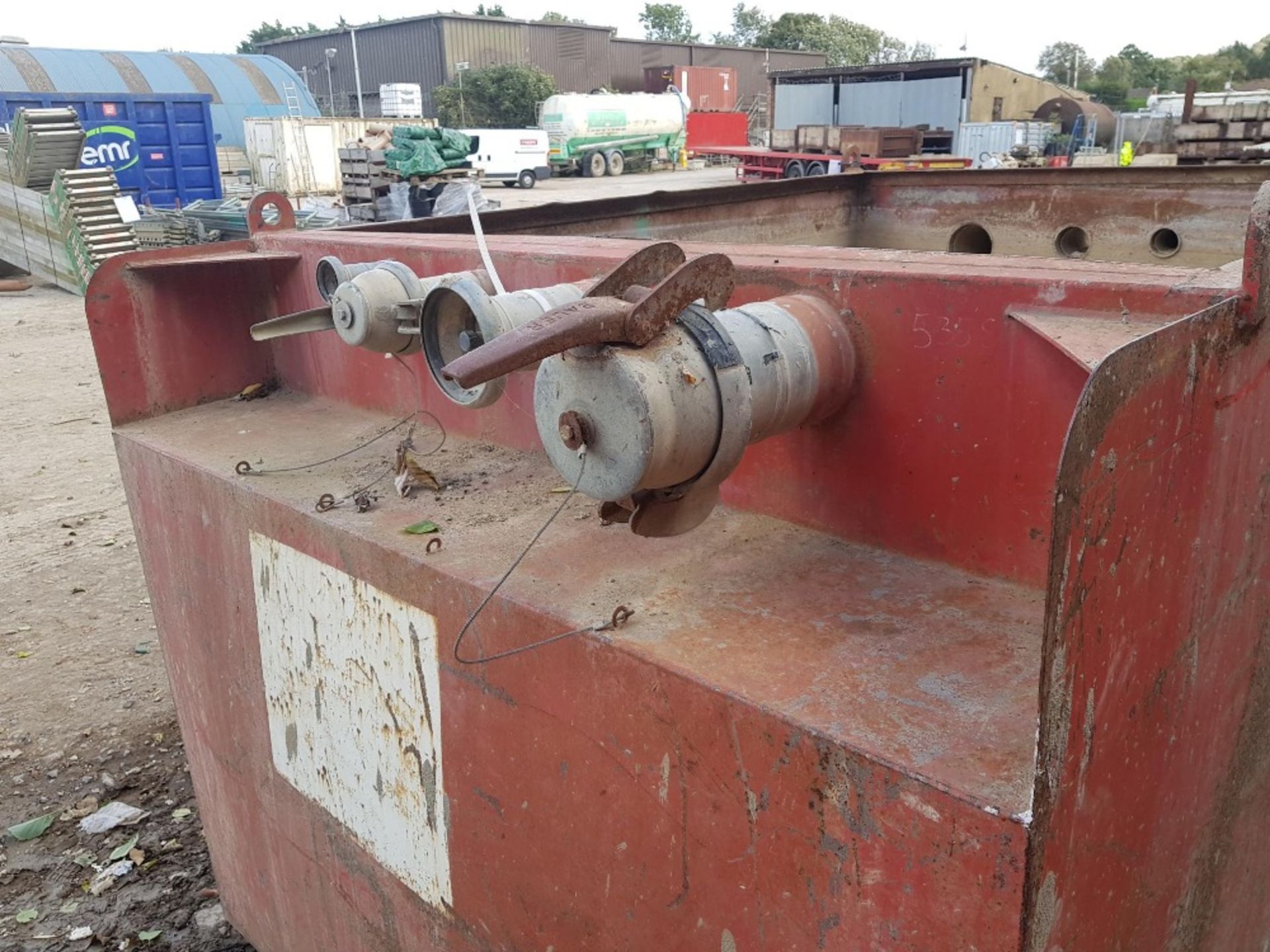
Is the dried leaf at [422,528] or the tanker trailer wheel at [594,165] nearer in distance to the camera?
the dried leaf at [422,528]

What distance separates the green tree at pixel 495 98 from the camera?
113 ft

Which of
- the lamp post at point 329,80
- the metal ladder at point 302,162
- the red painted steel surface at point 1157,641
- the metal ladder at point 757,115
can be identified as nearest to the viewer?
the red painted steel surface at point 1157,641

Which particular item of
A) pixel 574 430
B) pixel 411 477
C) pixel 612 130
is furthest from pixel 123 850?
pixel 612 130

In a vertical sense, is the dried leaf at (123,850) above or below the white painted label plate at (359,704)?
below

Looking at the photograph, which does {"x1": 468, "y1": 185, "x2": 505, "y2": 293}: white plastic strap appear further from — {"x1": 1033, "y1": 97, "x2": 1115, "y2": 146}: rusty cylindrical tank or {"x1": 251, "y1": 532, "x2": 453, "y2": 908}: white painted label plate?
{"x1": 1033, "y1": 97, "x2": 1115, "y2": 146}: rusty cylindrical tank

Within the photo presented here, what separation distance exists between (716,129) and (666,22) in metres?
33.1

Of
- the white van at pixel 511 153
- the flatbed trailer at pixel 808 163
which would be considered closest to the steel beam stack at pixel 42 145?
the flatbed trailer at pixel 808 163

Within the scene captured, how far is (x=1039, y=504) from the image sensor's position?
132 cm

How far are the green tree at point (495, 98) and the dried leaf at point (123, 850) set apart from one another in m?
33.6

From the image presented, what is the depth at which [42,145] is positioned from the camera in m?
11.8

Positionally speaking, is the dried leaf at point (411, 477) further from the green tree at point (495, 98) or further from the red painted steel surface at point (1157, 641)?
the green tree at point (495, 98)

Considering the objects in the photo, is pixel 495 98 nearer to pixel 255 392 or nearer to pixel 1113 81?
pixel 1113 81

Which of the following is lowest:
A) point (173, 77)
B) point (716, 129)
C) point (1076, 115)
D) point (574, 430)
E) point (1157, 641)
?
point (1157, 641)

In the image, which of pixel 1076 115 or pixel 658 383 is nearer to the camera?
pixel 658 383
